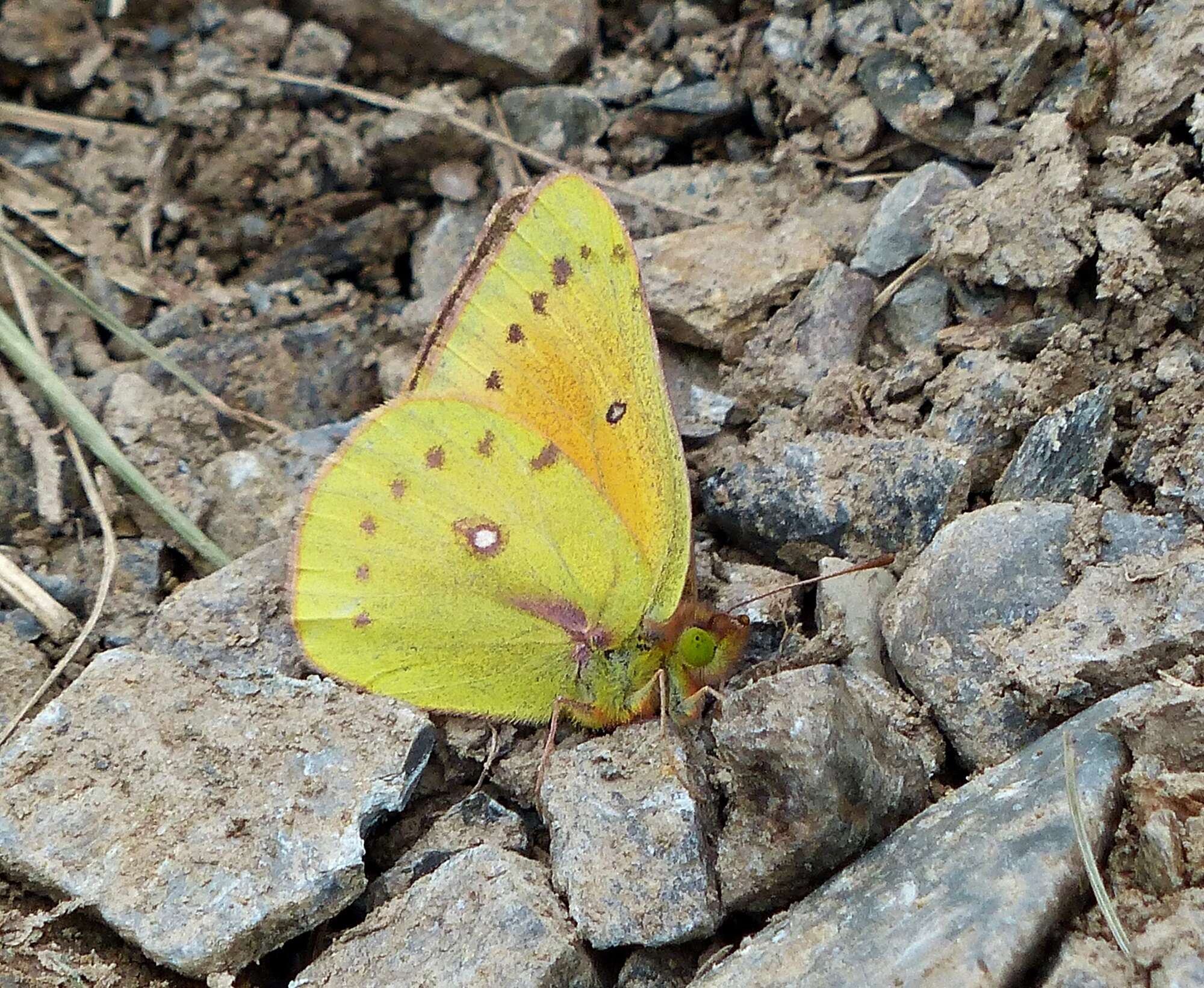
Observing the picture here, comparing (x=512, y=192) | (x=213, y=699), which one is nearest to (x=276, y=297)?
(x=512, y=192)

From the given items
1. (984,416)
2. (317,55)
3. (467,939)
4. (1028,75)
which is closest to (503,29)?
(317,55)

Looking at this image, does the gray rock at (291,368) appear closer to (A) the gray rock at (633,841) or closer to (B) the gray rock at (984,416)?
(A) the gray rock at (633,841)

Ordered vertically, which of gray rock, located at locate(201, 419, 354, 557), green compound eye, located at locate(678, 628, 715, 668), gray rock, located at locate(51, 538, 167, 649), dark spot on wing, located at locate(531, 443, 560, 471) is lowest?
gray rock, located at locate(51, 538, 167, 649)

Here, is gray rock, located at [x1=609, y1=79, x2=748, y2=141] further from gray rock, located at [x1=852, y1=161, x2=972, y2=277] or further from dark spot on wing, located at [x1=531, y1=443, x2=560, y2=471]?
dark spot on wing, located at [x1=531, y1=443, x2=560, y2=471]

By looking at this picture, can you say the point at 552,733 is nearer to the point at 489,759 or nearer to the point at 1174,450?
the point at 489,759

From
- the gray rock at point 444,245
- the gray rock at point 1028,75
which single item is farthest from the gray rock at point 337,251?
the gray rock at point 1028,75

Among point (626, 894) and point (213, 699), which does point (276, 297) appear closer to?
point (213, 699)

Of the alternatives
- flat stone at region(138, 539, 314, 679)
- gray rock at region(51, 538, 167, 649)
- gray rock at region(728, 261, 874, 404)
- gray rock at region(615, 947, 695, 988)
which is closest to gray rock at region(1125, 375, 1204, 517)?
gray rock at region(728, 261, 874, 404)
